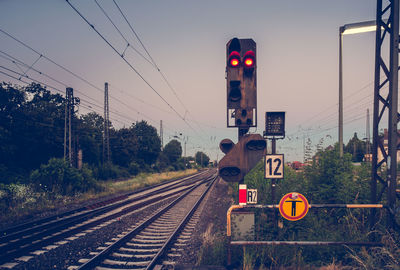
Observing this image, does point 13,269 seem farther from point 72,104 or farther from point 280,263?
point 72,104

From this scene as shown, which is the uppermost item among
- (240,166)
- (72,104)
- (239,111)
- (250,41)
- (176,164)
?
(72,104)

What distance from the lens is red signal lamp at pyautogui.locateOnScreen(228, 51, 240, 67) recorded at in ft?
15.2

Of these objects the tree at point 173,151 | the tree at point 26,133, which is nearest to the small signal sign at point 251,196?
the tree at point 26,133

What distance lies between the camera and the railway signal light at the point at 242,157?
15.0ft

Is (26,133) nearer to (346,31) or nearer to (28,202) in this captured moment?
(28,202)

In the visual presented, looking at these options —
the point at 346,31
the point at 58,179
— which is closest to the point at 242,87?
the point at 346,31

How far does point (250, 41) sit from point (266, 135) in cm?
196

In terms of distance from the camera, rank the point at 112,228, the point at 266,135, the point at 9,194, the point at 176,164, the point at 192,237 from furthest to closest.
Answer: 1. the point at 176,164
2. the point at 9,194
3. the point at 112,228
4. the point at 192,237
5. the point at 266,135

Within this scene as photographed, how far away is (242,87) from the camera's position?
4.65 m

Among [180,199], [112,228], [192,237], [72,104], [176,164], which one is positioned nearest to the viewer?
[192,237]

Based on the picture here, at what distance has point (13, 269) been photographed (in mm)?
5441

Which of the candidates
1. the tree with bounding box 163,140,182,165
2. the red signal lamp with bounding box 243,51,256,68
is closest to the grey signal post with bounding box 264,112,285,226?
the red signal lamp with bounding box 243,51,256,68

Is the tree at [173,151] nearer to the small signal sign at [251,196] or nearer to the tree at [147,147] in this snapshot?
the tree at [147,147]

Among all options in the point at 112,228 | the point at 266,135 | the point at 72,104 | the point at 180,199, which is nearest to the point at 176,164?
the point at 72,104
